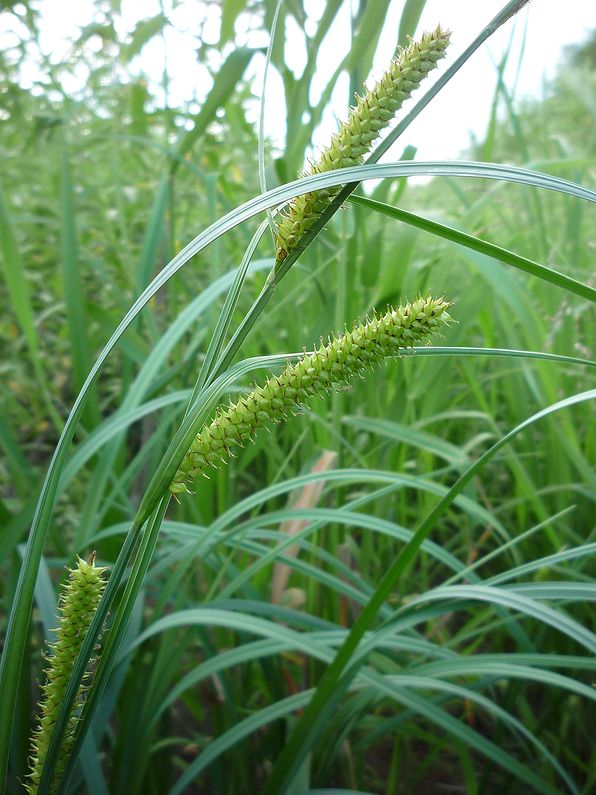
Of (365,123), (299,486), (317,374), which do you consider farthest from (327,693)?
(365,123)

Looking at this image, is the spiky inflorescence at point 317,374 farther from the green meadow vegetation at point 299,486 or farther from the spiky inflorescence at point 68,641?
the spiky inflorescence at point 68,641

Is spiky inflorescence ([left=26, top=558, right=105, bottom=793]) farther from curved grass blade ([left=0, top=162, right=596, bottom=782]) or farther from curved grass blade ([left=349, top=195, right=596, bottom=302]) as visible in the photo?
curved grass blade ([left=349, top=195, right=596, bottom=302])

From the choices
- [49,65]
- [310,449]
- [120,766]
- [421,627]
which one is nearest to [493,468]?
[421,627]

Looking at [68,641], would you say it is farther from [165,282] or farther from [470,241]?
[470,241]

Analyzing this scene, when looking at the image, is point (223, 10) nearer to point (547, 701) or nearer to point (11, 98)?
point (11, 98)

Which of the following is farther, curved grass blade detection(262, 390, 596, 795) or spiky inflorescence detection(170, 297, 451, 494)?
curved grass blade detection(262, 390, 596, 795)

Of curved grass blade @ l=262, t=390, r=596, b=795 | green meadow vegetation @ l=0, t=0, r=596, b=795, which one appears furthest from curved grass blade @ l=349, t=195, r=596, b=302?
curved grass blade @ l=262, t=390, r=596, b=795

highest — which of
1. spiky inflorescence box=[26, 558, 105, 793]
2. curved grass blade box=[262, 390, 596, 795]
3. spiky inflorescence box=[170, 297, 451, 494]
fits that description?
spiky inflorescence box=[170, 297, 451, 494]
